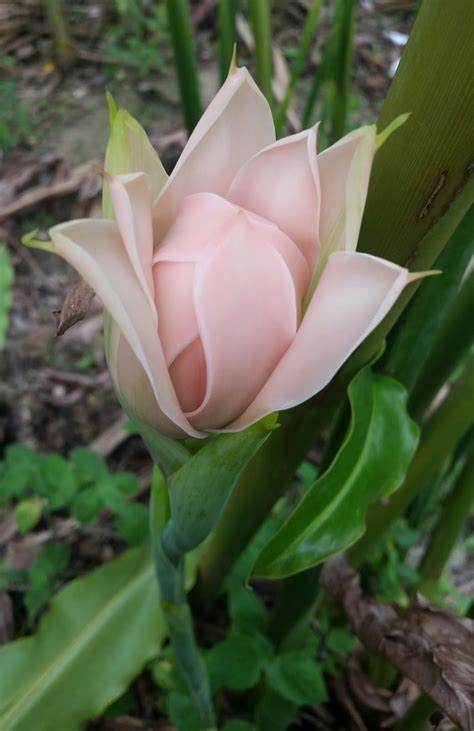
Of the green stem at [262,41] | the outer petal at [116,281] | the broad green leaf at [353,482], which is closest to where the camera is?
the outer petal at [116,281]

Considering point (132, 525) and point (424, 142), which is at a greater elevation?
point (424, 142)

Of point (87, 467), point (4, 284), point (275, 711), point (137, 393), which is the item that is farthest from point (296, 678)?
point (4, 284)

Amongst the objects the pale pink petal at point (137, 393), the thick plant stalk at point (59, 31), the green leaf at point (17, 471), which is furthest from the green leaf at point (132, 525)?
the thick plant stalk at point (59, 31)

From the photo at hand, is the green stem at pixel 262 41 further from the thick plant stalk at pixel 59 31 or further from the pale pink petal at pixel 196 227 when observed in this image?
the thick plant stalk at pixel 59 31

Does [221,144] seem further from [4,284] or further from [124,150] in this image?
[4,284]

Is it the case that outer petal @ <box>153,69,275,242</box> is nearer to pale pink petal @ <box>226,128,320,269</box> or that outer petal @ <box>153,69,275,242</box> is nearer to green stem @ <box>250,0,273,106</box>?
pale pink petal @ <box>226,128,320,269</box>

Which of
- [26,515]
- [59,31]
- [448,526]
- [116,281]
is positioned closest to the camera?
[116,281]

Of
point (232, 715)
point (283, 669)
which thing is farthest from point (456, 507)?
point (232, 715)
